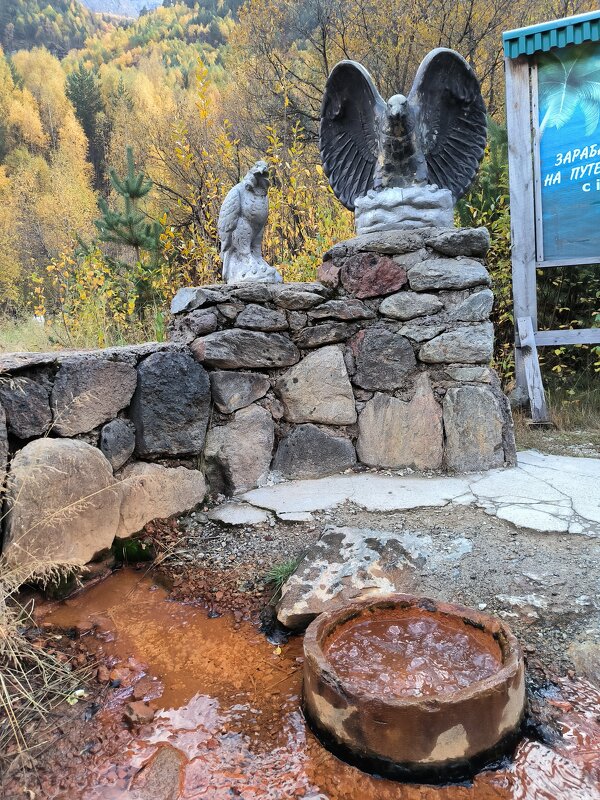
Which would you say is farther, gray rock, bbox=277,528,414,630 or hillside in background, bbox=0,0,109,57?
hillside in background, bbox=0,0,109,57

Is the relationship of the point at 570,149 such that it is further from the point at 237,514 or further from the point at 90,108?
the point at 90,108

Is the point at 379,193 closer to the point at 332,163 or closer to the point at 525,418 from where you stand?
the point at 332,163

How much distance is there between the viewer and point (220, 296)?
2736 mm

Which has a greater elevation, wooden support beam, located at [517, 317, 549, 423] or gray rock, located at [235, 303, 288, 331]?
gray rock, located at [235, 303, 288, 331]

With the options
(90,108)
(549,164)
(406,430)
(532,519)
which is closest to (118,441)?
(406,430)

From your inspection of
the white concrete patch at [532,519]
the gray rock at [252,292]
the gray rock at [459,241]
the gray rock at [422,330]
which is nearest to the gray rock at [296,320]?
the gray rock at [252,292]

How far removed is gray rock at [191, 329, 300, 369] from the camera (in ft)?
8.75

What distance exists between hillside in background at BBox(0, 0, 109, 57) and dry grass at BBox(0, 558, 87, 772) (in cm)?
3915

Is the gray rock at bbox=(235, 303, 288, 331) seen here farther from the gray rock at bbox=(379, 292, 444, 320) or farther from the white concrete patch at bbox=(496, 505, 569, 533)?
the white concrete patch at bbox=(496, 505, 569, 533)

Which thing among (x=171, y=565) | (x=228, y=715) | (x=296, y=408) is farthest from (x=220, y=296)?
(x=228, y=715)

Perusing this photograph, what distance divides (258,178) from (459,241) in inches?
46.4

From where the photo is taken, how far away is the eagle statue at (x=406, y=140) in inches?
117

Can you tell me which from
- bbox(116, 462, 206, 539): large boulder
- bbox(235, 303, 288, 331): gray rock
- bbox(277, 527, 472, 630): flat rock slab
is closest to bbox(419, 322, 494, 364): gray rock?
bbox(235, 303, 288, 331): gray rock

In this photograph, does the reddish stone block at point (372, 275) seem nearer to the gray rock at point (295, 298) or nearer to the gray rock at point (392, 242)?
the gray rock at point (392, 242)
